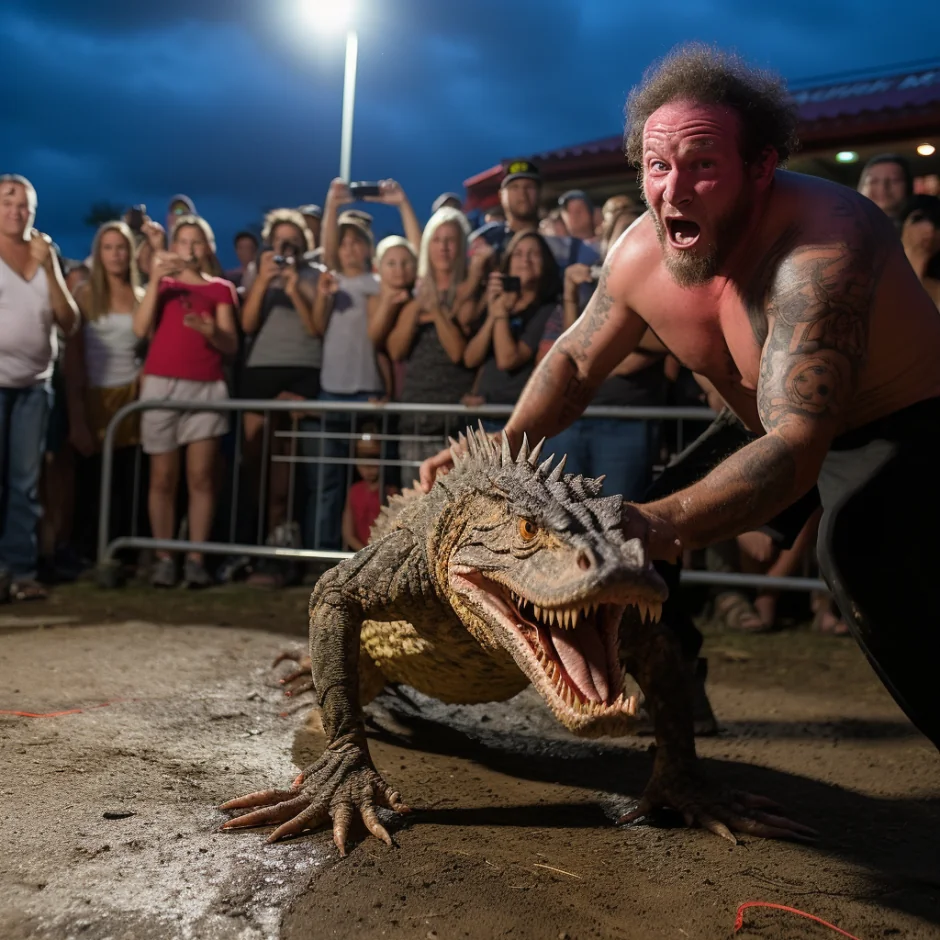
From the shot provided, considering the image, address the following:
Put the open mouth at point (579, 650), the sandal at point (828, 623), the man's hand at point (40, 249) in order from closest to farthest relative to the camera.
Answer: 1. the open mouth at point (579, 650)
2. the sandal at point (828, 623)
3. the man's hand at point (40, 249)

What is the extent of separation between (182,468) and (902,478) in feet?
20.2

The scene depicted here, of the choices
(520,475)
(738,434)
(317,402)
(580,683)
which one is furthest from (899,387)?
(317,402)

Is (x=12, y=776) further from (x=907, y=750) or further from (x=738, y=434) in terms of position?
(x=907, y=750)

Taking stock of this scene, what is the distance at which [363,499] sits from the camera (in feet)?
23.6

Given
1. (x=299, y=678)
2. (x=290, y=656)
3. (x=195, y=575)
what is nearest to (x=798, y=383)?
(x=299, y=678)

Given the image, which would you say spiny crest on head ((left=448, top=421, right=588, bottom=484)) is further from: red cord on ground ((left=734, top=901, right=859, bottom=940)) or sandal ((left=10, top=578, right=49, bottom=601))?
sandal ((left=10, top=578, right=49, bottom=601))

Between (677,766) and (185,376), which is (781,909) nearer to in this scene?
(677,766)

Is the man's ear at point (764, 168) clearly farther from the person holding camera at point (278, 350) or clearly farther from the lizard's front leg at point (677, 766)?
the person holding camera at point (278, 350)

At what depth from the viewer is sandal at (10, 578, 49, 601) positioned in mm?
6402

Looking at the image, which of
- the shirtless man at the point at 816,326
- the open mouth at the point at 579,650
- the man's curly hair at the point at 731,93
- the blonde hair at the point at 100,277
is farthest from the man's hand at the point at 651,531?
the blonde hair at the point at 100,277

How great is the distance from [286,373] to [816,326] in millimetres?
5328

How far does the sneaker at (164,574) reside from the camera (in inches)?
276

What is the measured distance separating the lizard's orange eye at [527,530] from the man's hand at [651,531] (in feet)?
0.97

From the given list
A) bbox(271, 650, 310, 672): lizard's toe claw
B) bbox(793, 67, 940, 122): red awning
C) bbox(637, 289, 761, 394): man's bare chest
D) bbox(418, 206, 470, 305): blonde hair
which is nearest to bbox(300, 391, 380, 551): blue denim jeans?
bbox(418, 206, 470, 305): blonde hair
